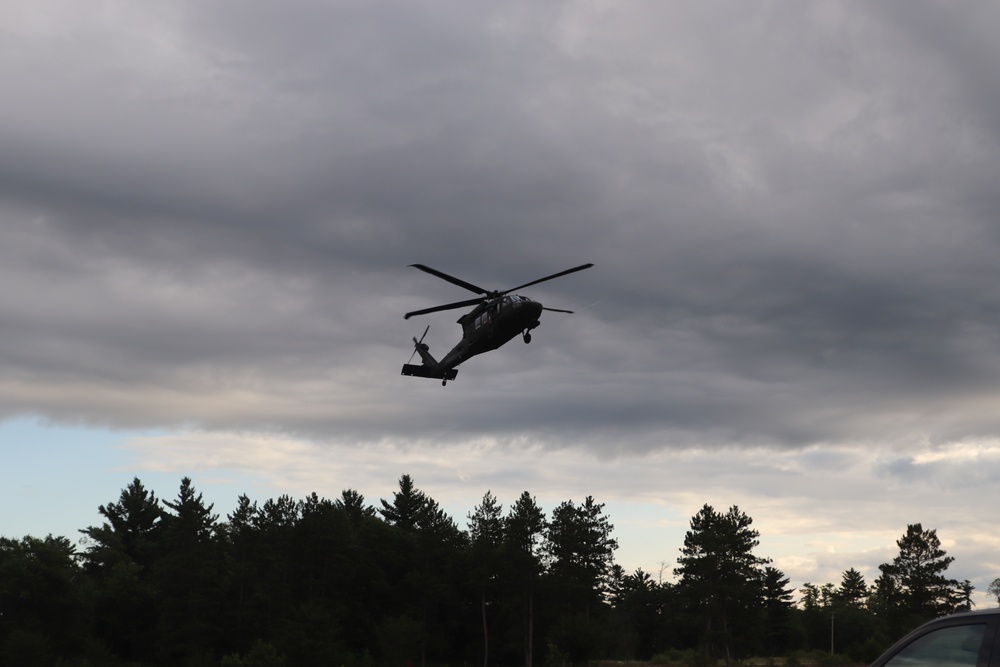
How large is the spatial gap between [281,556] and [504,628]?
88.4 feet

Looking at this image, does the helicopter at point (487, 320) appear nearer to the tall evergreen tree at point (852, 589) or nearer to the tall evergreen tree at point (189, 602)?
the tall evergreen tree at point (189, 602)

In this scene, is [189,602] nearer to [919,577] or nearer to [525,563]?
[525,563]

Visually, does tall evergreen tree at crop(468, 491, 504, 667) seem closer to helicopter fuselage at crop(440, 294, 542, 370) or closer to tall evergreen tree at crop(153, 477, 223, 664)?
tall evergreen tree at crop(153, 477, 223, 664)

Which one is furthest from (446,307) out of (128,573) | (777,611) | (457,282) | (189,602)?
(777,611)

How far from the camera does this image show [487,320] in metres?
41.4

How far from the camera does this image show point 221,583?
100 meters

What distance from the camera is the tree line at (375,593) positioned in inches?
3784

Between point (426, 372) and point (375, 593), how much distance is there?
60.7 meters

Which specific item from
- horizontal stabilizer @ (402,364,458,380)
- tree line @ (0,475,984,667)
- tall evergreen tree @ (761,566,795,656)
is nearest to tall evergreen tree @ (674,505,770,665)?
tree line @ (0,475,984,667)

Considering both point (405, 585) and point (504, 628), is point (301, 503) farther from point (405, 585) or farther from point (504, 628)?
point (504, 628)

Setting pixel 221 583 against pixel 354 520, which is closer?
pixel 221 583

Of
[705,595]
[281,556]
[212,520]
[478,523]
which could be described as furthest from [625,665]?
[212,520]

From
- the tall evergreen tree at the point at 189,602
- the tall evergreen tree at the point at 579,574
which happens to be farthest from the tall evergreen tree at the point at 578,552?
the tall evergreen tree at the point at 189,602

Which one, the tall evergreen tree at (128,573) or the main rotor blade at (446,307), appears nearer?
the main rotor blade at (446,307)
